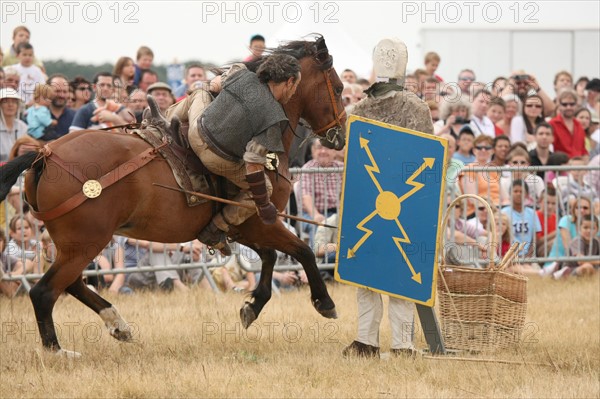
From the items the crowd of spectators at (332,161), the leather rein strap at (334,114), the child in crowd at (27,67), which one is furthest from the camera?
the child in crowd at (27,67)

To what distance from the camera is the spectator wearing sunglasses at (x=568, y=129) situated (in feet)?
52.6

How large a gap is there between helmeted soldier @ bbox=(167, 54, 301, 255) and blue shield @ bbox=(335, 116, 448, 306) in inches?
22.8

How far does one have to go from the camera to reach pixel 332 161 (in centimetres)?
1356

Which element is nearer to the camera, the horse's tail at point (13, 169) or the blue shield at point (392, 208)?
the horse's tail at point (13, 169)

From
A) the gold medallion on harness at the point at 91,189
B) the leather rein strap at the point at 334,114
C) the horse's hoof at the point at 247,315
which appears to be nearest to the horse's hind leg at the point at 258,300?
the horse's hoof at the point at 247,315

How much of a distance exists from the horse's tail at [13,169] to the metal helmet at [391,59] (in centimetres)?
254

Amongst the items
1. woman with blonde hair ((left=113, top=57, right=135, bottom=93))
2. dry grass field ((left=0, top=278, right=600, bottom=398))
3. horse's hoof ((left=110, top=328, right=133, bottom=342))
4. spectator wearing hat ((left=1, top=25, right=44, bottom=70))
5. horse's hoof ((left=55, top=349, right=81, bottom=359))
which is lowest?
dry grass field ((left=0, top=278, right=600, bottom=398))

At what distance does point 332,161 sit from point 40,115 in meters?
3.32

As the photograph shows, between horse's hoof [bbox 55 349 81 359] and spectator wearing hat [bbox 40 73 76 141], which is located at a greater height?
spectator wearing hat [bbox 40 73 76 141]

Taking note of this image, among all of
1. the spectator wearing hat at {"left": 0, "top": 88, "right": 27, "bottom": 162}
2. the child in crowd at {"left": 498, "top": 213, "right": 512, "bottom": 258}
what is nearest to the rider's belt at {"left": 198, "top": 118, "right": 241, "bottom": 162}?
the spectator wearing hat at {"left": 0, "top": 88, "right": 27, "bottom": 162}

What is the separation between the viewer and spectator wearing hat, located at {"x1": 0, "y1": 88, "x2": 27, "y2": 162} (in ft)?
43.2

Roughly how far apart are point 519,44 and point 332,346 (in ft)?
43.5

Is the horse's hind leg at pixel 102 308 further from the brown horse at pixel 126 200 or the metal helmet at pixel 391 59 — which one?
the metal helmet at pixel 391 59

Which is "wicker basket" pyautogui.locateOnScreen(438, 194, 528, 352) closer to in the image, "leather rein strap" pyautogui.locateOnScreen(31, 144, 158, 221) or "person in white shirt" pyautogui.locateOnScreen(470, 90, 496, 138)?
"leather rein strap" pyautogui.locateOnScreen(31, 144, 158, 221)
